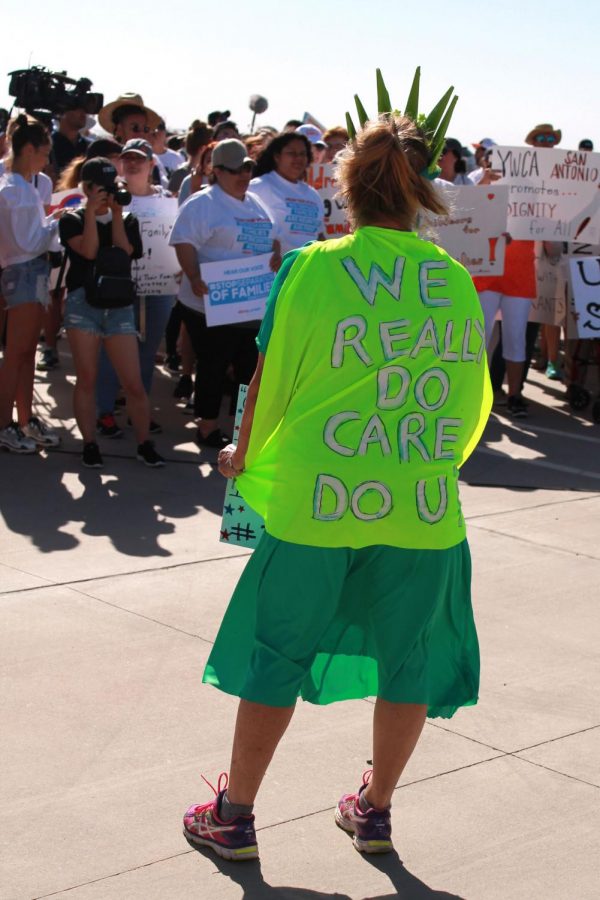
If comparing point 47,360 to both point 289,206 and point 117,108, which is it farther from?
point 289,206

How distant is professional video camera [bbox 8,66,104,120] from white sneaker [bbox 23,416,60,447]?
497 cm

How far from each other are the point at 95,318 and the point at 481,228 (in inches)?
147

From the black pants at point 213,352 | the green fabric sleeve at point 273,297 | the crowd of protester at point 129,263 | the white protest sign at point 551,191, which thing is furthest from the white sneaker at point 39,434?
the green fabric sleeve at point 273,297

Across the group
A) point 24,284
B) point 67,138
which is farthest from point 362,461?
point 67,138

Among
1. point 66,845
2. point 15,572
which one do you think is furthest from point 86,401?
point 66,845

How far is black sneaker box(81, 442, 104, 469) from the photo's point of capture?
762 cm

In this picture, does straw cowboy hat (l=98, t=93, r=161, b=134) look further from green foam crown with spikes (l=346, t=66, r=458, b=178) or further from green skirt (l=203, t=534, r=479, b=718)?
green skirt (l=203, t=534, r=479, b=718)

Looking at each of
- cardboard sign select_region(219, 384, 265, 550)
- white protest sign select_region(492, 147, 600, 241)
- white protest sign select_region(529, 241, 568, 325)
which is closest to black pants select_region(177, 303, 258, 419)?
white protest sign select_region(492, 147, 600, 241)

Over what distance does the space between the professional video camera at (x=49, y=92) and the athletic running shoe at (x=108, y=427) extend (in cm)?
463

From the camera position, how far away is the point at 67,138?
12047 millimetres

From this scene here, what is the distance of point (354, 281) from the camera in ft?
10.1

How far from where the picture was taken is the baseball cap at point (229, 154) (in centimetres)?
806

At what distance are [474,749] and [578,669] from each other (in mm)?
930

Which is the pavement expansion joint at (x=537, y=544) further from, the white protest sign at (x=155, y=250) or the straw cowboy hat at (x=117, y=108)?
the straw cowboy hat at (x=117, y=108)
